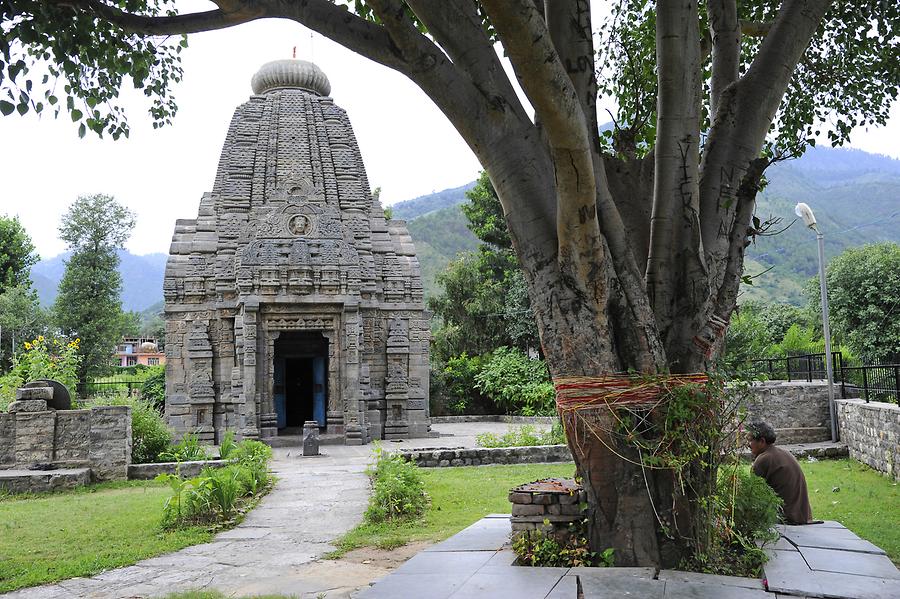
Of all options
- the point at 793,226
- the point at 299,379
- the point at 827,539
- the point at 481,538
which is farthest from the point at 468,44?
the point at 793,226

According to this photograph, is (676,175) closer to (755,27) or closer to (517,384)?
(755,27)

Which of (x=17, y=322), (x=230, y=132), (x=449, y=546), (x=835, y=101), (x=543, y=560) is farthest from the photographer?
(x=17, y=322)

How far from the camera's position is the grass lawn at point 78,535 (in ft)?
21.3

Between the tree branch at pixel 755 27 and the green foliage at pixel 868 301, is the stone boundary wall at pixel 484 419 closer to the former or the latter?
the green foliage at pixel 868 301

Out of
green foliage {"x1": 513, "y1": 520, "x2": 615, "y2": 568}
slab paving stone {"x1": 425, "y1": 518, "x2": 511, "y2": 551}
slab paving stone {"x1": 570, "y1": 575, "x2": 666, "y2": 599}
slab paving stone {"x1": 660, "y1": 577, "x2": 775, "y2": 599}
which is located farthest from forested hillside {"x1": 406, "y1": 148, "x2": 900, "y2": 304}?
slab paving stone {"x1": 660, "y1": 577, "x2": 775, "y2": 599}

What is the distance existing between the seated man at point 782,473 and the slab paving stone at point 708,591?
210cm

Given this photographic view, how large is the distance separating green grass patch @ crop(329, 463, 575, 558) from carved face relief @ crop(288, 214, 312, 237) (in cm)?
778

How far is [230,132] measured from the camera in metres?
21.2

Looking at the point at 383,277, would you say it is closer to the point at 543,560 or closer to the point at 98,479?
the point at 98,479

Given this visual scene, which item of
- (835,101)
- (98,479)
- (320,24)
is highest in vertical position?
(835,101)

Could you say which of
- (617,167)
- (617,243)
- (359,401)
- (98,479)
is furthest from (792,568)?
(359,401)

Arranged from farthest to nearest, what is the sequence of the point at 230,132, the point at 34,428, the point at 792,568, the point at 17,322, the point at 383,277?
the point at 17,322 < the point at 230,132 < the point at 383,277 < the point at 34,428 < the point at 792,568

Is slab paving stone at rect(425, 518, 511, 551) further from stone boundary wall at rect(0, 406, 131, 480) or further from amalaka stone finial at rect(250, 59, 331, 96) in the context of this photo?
amalaka stone finial at rect(250, 59, 331, 96)

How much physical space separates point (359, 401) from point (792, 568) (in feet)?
47.2
